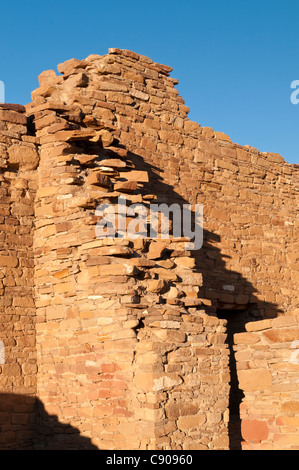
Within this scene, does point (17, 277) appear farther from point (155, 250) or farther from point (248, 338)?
point (248, 338)

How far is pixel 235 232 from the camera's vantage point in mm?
13383

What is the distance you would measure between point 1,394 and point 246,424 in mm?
3530

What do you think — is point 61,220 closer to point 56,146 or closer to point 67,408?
point 56,146

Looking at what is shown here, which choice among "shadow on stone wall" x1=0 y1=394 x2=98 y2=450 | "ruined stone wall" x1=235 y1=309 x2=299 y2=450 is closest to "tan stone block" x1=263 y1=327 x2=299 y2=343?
"ruined stone wall" x1=235 y1=309 x2=299 y2=450

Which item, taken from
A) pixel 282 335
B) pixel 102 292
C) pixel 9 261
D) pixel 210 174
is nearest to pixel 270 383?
pixel 282 335

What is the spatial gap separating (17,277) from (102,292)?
1.47m

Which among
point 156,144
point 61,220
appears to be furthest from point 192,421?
point 156,144

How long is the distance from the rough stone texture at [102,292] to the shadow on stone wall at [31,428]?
2 cm

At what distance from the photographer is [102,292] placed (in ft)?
30.3

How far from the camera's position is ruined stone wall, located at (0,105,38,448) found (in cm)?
948

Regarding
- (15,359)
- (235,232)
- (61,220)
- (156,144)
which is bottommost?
(15,359)

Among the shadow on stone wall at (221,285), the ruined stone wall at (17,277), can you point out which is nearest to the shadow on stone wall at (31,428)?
the ruined stone wall at (17,277)

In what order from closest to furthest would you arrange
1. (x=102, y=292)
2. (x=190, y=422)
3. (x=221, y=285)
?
(x=190, y=422) < (x=102, y=292) < (x=221, y=285)

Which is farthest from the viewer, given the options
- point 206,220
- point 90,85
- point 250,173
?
point 250,173
